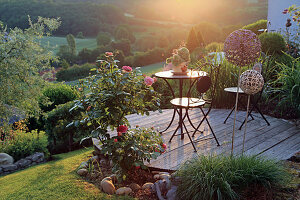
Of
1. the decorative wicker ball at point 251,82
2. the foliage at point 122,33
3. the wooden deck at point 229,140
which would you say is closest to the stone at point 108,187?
the wooden deck at point 229,140

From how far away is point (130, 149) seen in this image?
2838 mm

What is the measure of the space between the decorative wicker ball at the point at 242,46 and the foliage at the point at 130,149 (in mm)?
1370

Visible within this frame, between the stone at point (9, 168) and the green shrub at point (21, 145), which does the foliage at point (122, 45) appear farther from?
the stone at point (9, 168)

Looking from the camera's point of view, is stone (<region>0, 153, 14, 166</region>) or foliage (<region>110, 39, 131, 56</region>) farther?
foliage (<region>110, 39, 131, 56</region>)

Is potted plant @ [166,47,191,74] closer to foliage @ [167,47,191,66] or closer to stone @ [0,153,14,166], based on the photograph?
foliage @ [167,47,191,66]

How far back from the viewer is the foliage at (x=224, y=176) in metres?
2.38

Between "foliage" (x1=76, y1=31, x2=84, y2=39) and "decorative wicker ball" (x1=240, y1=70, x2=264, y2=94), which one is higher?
"foliage" (x1=76, y1=31, x2=84, y2=39)

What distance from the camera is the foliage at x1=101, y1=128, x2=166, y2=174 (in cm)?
277

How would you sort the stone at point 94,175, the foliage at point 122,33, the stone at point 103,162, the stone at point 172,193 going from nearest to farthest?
the stone at point 172,193
the stone at point 94,175
the stone at point 103,162
the foliage at point 122,33

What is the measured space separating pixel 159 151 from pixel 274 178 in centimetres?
117

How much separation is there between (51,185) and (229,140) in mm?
2473

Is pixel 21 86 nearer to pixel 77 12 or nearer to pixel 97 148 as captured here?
pixel 97 148

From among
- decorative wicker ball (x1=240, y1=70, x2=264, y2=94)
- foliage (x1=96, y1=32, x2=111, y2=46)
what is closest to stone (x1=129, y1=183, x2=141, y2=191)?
decorative wicker ball (x1=240, y1=70, x2=264, y2=94)

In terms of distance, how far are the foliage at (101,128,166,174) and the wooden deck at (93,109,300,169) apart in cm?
36
